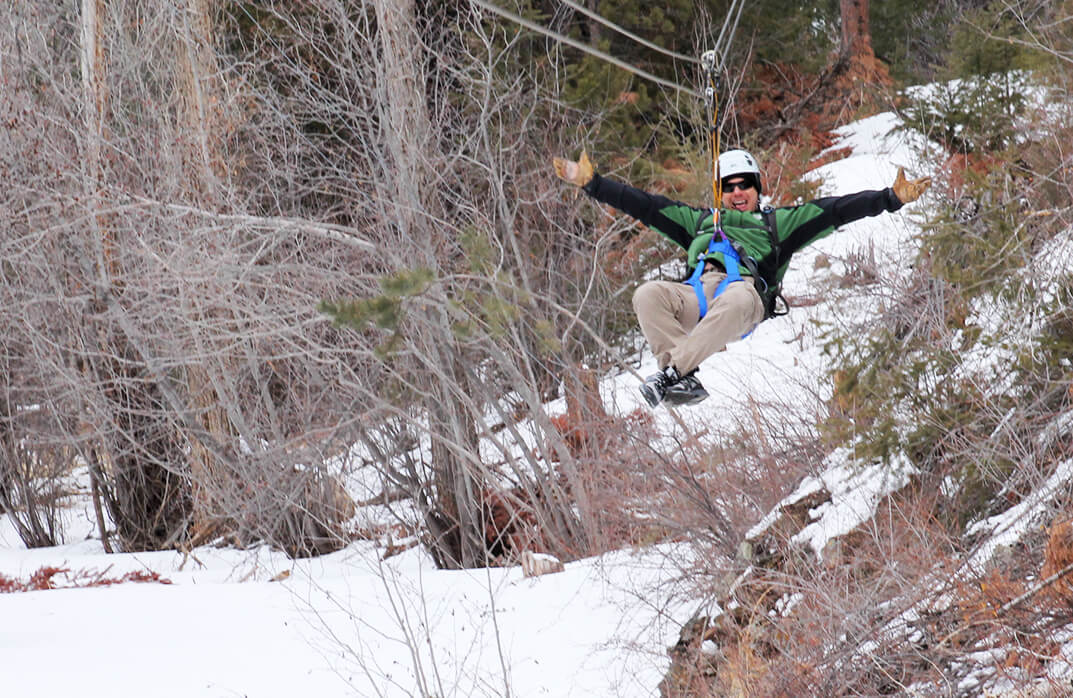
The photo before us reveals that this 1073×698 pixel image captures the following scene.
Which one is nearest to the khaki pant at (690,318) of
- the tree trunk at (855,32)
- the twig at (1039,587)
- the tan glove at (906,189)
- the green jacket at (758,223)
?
the green jacket at (758,223)

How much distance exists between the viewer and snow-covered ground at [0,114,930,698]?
A: 1052 centimetres

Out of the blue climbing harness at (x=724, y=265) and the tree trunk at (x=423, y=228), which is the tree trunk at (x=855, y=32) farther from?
the blue climbing harness at (x=724, y=265)

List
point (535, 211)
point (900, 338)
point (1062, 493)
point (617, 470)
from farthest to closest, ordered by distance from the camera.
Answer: point (535, 211) < point (617, 470) < point (900, 338) < point (1062, 493)

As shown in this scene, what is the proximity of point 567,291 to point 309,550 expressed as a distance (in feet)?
15.6

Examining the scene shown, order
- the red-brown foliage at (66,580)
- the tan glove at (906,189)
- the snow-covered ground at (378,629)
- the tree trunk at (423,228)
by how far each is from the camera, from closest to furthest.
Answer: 1. the tan glove at (906,189)
2. the snow-covered ground at (378,629)
3. the tree trunk at (423,228)
4. the red-brown foliage at (66,580)

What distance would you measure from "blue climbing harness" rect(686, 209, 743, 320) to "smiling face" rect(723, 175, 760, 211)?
329mm

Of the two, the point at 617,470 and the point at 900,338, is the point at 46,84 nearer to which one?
the point at 617,470

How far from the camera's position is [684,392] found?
699 centimetres

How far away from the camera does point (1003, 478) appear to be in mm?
8656

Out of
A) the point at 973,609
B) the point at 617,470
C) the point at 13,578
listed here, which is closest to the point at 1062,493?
the point at 973,609

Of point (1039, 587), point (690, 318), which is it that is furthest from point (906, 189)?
point (1039, 587)

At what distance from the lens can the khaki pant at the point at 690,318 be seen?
6965 mm

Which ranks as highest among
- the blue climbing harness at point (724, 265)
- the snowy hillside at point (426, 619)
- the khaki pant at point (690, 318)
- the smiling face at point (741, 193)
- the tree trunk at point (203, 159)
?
the tree trunk at point (203, 159)

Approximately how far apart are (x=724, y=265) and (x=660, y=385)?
2.64 feet
